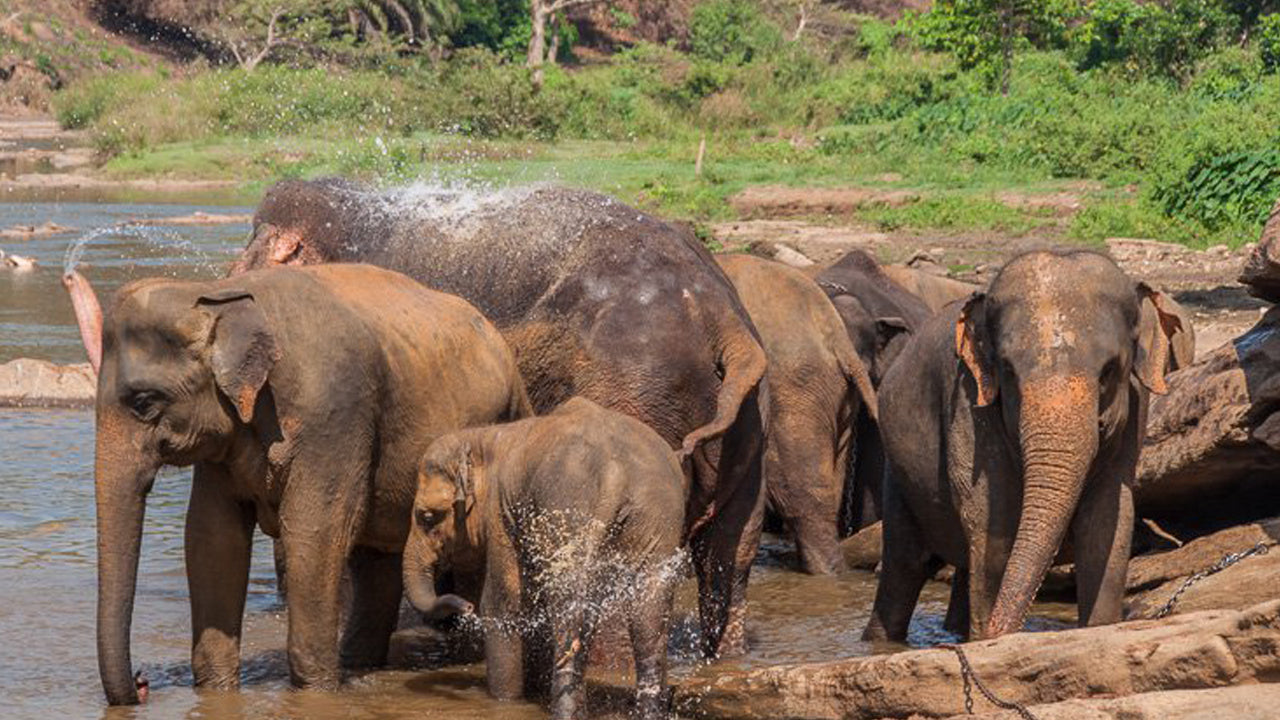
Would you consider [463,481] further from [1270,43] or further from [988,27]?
[988,27]

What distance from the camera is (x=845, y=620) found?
10.3 meters

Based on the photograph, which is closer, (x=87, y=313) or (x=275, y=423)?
(x=275, y=423)

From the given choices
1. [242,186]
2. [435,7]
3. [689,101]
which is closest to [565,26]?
[435,7]

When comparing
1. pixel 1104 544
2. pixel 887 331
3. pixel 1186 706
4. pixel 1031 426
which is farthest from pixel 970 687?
pixel 887 331

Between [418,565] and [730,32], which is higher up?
[418,565]

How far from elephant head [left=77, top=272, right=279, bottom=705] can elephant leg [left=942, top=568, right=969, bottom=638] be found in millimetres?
3424

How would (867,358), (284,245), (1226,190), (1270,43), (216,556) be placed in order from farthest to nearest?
(1270,43)
(1226,190)
(867,358)
(284,245)
(216,556)

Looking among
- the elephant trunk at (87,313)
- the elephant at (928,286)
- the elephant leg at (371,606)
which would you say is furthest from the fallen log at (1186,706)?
the elephant at (928,286)

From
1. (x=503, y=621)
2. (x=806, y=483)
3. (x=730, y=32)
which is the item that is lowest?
(x=730, y=32)

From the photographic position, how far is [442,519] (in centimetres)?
812

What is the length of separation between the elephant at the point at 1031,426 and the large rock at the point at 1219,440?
A: 892mm

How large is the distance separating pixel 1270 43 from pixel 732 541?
1264 inches

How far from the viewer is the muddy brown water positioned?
839cm

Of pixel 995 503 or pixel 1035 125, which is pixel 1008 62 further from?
pixel 995 503
